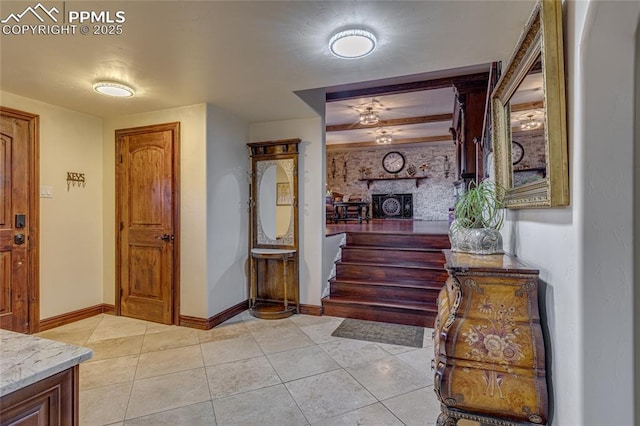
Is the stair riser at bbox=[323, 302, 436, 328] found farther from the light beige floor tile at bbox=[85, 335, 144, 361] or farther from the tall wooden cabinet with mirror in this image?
the light beige floor tile at bbox=[85, 335, 144, 361]

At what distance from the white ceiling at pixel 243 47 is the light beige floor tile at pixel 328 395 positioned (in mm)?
2346

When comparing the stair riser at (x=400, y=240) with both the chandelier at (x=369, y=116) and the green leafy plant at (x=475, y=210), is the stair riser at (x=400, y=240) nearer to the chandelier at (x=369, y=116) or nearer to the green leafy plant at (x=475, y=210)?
the green leafy plant at (x=475, y=210)

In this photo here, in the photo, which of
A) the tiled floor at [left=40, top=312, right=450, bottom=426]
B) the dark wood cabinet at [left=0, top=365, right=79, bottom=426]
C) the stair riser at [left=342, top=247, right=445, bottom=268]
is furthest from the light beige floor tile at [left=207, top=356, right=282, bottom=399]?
the stair riser at [left=342, top=247, right=445, bottom=268]

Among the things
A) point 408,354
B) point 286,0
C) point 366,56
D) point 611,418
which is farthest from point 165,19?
point 408,354

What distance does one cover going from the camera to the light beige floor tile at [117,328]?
316cm

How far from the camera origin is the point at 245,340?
3047mm

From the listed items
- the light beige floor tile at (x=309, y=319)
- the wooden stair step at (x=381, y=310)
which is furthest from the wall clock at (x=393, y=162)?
the light beige floor tile at (x=309, y=319)

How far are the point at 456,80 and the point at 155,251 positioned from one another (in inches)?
158

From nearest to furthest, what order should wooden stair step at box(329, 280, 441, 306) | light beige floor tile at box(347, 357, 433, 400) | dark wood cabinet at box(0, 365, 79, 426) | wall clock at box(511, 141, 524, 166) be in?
dark wood cabinet at box(0, 365, 79, 426) → wall clock at box(511, 141, 524, 166) → light beige floor tile at box(347, 357, 433, 400) → wooden stair step at box(329, 280, 441, 306)

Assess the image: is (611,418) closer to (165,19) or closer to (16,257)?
(165,19)

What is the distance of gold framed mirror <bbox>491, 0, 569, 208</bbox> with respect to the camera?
3.94ft

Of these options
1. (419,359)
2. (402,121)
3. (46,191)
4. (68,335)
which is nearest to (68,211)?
(46,191)

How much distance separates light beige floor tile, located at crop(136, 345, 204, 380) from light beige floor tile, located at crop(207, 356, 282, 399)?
22 cm

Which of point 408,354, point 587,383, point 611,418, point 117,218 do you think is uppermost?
point 117,218
